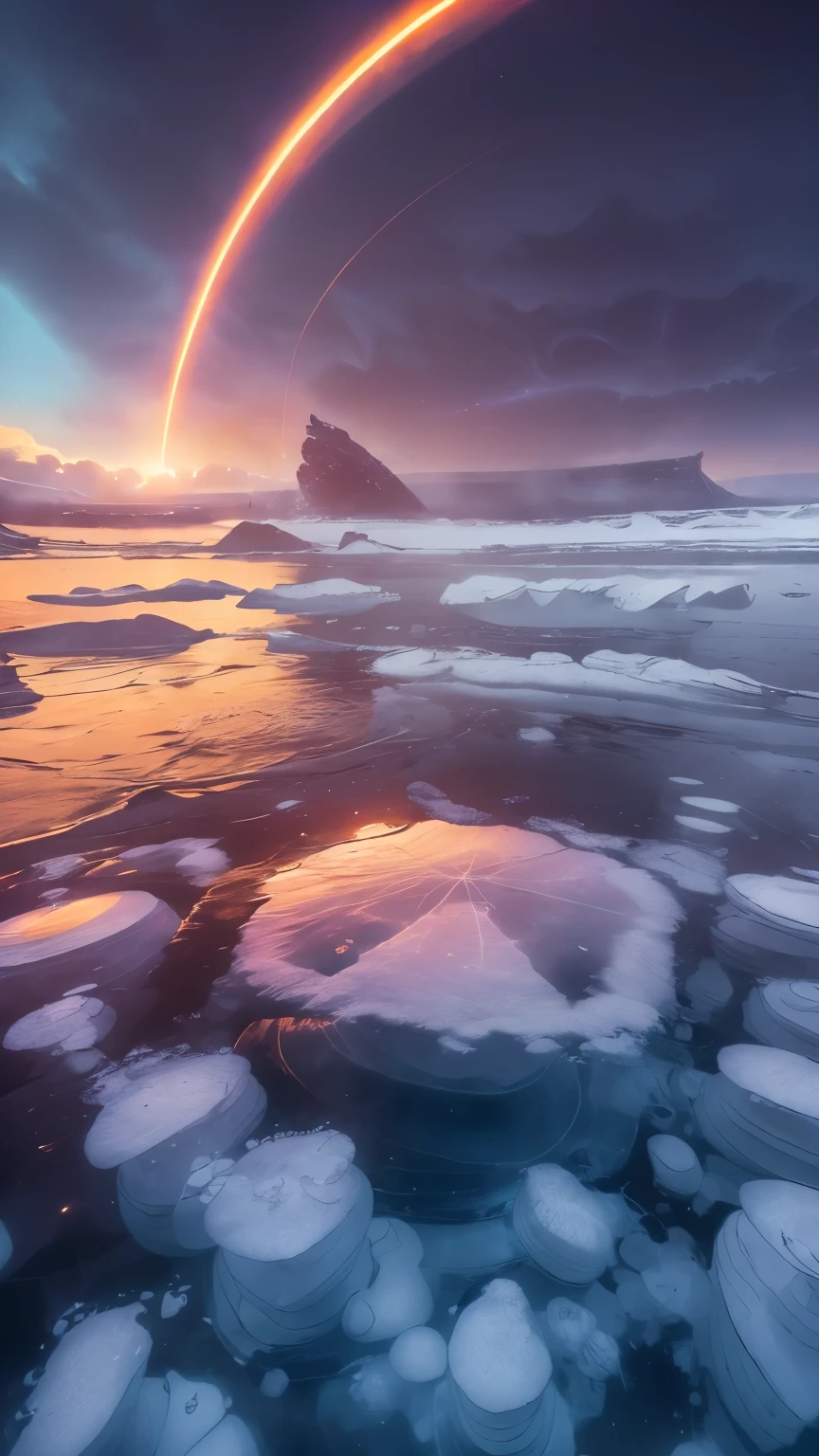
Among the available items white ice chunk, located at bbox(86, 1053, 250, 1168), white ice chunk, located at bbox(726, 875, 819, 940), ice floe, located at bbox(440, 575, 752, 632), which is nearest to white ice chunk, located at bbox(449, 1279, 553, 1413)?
white ice chunk, located at bbox(86, 1053, 250, 1168)

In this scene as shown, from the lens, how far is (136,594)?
24.0 ft

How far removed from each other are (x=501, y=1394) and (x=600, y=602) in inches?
258

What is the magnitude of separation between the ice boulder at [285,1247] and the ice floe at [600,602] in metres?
5.78

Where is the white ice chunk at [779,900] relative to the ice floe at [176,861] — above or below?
above

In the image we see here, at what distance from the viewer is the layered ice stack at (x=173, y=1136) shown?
97 cm

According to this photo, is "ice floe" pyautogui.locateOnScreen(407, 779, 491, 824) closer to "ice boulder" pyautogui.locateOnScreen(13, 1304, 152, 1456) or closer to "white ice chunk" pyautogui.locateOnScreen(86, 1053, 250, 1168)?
"white ice chunk" pyautogui.locateOnScreen(86, 1053, 250, 1168)

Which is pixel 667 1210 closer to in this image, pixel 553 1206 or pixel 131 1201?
pixel 553 1206

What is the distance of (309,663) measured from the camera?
15.6 feet

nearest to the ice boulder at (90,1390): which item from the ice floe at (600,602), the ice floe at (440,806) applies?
the ice floe at (440,806)

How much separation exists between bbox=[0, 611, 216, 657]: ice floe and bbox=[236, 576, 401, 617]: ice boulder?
153 cm

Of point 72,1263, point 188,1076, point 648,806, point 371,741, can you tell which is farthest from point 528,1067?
point 371,741

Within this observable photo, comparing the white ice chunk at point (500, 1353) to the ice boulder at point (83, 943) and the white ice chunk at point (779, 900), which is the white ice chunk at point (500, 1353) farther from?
the white ice chunk at point (779, 900)

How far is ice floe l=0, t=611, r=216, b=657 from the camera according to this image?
16.9ft

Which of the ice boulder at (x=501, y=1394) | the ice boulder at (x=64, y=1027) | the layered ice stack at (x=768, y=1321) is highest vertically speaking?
the layered ice stack at (x=768, y=1321)
